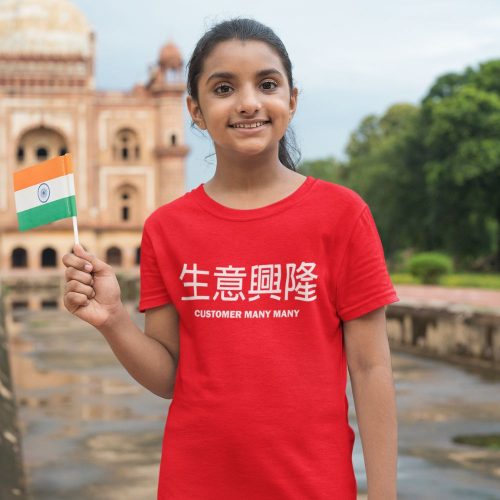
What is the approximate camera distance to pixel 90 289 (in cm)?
163

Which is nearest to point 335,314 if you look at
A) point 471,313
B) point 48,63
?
point 471,313

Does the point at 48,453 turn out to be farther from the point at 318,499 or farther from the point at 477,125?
the point at 477,125

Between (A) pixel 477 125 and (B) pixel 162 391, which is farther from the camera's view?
(A) pixel 477 125

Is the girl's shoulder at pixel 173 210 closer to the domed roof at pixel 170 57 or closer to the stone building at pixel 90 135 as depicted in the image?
the stone building at pixel 90 135

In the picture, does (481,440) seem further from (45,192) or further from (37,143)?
(37,143)

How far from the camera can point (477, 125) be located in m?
28.2

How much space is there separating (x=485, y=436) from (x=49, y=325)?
9436 mm

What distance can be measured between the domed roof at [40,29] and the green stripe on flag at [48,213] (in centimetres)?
4125

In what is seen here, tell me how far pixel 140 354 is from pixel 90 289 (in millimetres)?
170

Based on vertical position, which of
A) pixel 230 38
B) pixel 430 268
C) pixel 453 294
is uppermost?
pixel 230 38

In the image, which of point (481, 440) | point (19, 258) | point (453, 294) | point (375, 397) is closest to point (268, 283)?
point (375, 397)

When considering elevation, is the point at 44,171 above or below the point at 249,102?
below

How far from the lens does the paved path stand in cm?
1438

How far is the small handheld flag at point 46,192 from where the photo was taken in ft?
5.52
